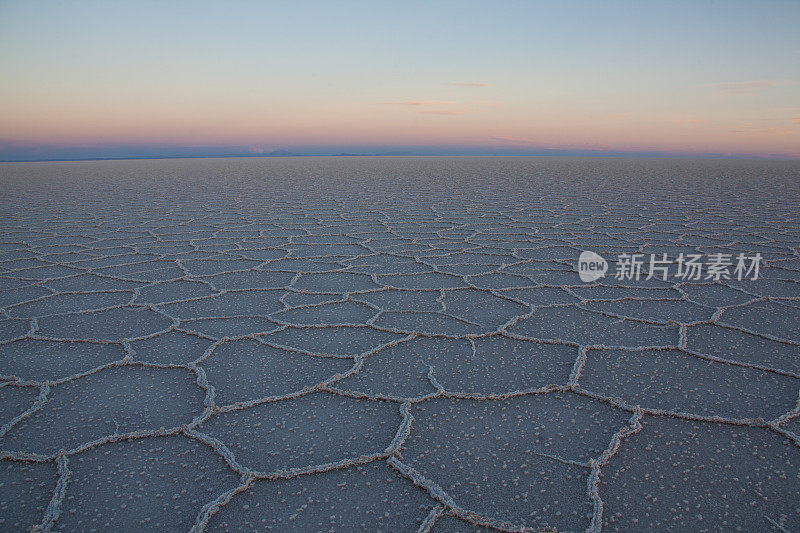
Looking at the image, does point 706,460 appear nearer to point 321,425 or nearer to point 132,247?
point 321,425

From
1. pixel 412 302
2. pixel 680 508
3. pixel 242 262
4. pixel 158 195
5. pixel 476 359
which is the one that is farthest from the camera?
pixel 158 195

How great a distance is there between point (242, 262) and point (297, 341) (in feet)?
4.80

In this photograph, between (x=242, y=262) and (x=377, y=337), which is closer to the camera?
(x=377, y=337)

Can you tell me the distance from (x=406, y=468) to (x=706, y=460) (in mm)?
689

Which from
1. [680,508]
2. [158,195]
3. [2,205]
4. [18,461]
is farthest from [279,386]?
[158,195]

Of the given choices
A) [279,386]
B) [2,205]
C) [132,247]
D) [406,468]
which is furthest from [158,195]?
[406,468]

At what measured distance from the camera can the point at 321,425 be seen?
1.32 m

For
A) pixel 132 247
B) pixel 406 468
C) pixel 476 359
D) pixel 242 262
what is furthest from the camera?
pixel 132 247

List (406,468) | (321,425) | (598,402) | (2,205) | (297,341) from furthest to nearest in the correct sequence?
1. (2,205)
2. (297,341)
3. (598,402)
4. (321,425)
5. (406,468)

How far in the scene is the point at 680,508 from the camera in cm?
101

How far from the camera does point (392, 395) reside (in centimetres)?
147

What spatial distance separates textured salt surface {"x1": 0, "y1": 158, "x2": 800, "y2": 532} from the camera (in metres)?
1.03

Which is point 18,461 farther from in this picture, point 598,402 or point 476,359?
point 598,402

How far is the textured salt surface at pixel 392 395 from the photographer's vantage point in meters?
1.03
